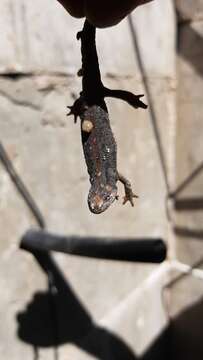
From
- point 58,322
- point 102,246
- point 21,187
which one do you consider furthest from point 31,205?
point 58,322

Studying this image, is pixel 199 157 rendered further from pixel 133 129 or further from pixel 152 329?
pixel 152 329

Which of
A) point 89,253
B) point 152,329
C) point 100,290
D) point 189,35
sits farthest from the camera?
point 152,329

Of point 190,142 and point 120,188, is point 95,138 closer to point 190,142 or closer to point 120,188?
point 120,188

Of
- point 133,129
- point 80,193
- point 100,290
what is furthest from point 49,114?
point 100,290

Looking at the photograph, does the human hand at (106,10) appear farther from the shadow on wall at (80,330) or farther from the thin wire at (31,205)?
the shadow on wall at (80,330)

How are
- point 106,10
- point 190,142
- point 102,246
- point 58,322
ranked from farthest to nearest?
point 190,142 < point 58,322 < point 102,246 < point 106,10

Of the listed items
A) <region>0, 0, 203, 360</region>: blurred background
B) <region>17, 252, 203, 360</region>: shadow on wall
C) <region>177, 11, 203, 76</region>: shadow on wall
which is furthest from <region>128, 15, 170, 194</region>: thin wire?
<region>17, 252, 203, 360</region>: shadow on wall
